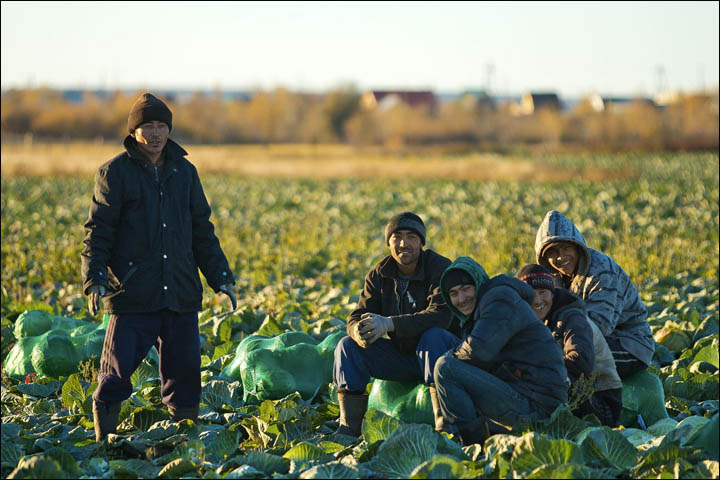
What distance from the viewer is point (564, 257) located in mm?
4641

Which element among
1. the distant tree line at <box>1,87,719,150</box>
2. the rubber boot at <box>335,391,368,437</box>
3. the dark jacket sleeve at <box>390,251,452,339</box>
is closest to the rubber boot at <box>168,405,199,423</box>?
the rubber boot at <box>335,391,368,437</box>

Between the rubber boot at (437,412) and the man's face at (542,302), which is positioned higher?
the man's face at (542,302)

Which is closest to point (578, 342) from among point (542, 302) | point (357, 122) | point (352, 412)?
point (542, 302)

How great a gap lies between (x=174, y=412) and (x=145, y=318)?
52 centimetres

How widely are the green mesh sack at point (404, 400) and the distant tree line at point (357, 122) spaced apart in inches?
1235

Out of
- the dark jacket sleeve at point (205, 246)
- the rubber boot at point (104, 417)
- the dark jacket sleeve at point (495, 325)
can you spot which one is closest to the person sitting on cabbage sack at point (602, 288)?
the dark jacket sleeve at point (495, 325)

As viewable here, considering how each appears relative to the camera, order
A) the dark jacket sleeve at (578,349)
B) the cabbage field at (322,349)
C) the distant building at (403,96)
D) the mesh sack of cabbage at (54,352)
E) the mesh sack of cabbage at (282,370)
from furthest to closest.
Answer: the distant building at (403,96) → the mesh sack of cabbage at (54,352) → the mesh sack of cabbage at (282,370) → the dark jacket sleeve at (578,349) → the cabbage field at (322,349)

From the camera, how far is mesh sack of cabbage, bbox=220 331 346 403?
16.5 feet

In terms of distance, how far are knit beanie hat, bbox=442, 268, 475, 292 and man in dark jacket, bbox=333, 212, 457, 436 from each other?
1.06 ft

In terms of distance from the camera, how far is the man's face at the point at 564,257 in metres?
4.63

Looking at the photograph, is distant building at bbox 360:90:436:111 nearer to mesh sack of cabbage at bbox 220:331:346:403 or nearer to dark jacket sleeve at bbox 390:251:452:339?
mesh sack of cabbage at bbox 220:331:346:403

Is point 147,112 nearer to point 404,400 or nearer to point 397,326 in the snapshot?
point 397,326

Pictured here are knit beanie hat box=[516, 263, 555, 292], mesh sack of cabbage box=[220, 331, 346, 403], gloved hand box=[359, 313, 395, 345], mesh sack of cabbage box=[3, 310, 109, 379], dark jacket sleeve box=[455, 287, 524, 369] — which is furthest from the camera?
mesh sack of cabbage box=[3, 310, 109, 379]

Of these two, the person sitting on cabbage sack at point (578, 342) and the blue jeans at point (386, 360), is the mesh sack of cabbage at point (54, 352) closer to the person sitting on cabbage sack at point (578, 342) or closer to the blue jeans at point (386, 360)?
the blue jeans at point (386, 360)
